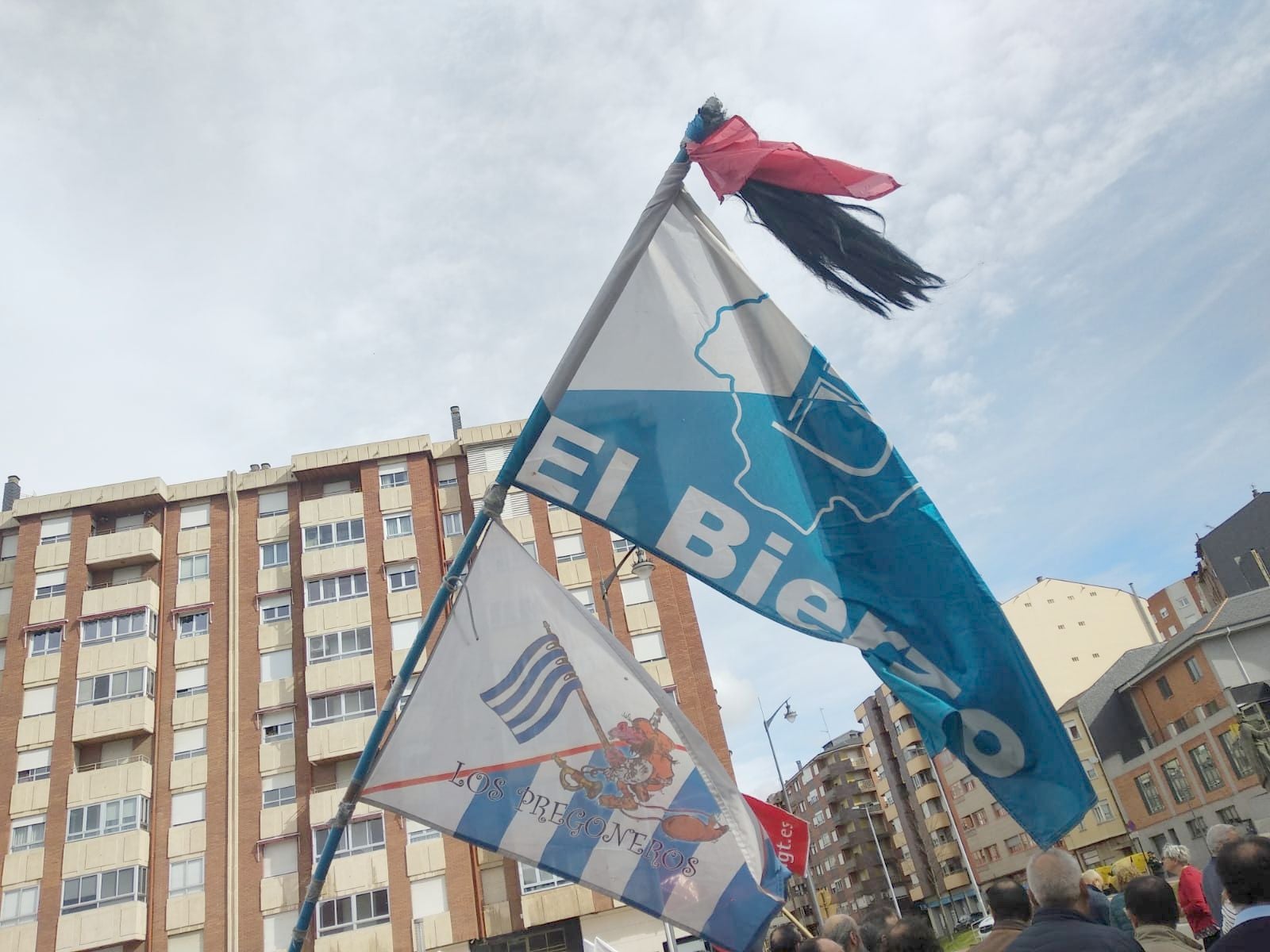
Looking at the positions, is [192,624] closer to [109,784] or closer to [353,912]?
[109,784]

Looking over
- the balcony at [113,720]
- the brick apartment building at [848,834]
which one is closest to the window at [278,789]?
the balcony at [113,720]

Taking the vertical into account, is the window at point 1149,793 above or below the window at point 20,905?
below

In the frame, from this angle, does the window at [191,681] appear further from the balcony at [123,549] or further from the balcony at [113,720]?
the balcony at [123,549]

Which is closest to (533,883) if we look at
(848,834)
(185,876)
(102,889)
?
(185,876)

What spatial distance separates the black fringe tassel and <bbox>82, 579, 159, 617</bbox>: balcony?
39.0 m

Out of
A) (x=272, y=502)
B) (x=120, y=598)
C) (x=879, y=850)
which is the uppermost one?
(x=272, y=502)

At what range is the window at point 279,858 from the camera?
112 ft

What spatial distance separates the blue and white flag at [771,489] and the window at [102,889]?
35743 millimetres

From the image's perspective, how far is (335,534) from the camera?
1565 inches

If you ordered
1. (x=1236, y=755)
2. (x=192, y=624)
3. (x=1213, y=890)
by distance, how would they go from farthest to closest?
(x=1236, y=755) < (x=192, y=624) < (x=1213, y=890)

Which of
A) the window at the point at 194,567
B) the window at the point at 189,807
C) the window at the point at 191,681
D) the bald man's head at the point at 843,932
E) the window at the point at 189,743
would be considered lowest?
the bald man's head at the point at 843,932

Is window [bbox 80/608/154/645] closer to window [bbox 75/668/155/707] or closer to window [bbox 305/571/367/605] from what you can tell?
window [bbox 75/668/155/707]

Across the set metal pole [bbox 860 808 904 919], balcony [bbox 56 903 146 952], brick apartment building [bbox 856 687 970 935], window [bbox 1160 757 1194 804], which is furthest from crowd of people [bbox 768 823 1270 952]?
metal pole [bbox 860 808 904 919]

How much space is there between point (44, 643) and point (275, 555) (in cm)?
881
